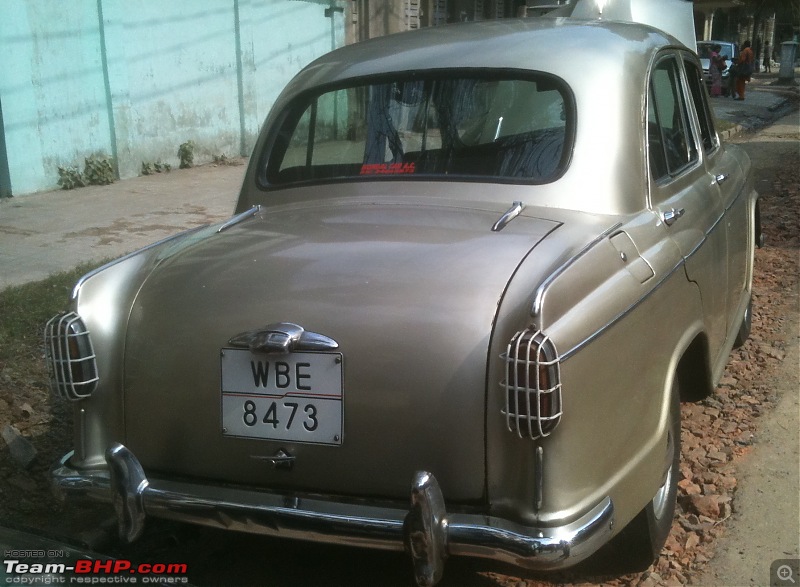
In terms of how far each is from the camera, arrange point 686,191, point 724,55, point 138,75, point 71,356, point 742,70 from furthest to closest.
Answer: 1. point 724,55
2. point 742,70
3. point 138,75
4. point 686,191
5. point 71,356

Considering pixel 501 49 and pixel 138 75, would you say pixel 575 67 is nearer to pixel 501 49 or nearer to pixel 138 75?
pixel 501 49

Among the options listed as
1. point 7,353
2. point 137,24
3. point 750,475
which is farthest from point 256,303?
point 137,24

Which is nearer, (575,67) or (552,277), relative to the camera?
(552,277)

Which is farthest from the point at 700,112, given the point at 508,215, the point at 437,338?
the point at 437,338

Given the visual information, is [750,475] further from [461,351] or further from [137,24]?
[137,24]

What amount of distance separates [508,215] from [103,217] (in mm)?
6642

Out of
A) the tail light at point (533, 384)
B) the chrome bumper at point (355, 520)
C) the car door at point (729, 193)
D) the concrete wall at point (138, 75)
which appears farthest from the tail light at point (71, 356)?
the concrete wall at point (138, 75)

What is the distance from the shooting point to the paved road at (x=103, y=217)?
709 cm

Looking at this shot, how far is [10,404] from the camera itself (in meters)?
4.41

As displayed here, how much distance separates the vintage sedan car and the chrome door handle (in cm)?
1

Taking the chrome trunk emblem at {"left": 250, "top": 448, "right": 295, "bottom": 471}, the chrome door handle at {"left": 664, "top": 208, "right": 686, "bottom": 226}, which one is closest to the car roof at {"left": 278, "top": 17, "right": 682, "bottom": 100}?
the chrome door handle at {"left": 664, "top": 208, "right": 686, "bottom": 226}

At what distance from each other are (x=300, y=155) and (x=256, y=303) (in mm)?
1264

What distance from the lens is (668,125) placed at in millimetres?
3754

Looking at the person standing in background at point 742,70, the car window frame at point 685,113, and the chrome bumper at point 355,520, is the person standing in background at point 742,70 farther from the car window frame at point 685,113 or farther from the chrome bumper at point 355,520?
the chrome bumper at point 355,520
